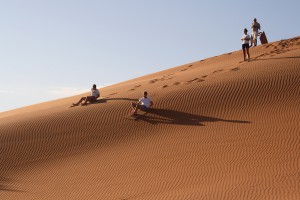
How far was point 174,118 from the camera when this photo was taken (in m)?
15.9

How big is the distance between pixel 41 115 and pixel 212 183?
9.77 meters

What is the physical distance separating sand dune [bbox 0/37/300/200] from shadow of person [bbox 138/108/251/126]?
0.11 ft

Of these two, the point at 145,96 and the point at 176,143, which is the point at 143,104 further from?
the point at 176,143

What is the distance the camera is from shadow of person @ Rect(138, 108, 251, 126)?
15.2m

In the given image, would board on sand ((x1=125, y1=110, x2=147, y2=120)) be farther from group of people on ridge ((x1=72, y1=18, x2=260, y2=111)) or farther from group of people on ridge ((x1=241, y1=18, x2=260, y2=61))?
group of people on ridge ((x1=241, y1=18, x2=260, y2=61))

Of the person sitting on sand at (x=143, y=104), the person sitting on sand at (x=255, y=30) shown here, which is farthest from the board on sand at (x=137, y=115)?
the person sitting on sand at (x=255, y=30)

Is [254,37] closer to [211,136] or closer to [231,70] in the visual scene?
[231,70]

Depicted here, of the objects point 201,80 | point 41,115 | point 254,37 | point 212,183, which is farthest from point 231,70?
point 212,183

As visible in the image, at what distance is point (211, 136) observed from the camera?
45.2ft

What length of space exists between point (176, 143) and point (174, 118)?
84.1 inches

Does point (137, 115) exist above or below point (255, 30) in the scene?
below

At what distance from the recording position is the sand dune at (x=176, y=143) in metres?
10.9

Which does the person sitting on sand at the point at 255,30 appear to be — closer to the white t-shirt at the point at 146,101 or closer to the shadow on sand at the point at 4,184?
the white t-shirt at the point at 146,101

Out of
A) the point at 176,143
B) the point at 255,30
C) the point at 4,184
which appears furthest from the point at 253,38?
the point at 4,184
